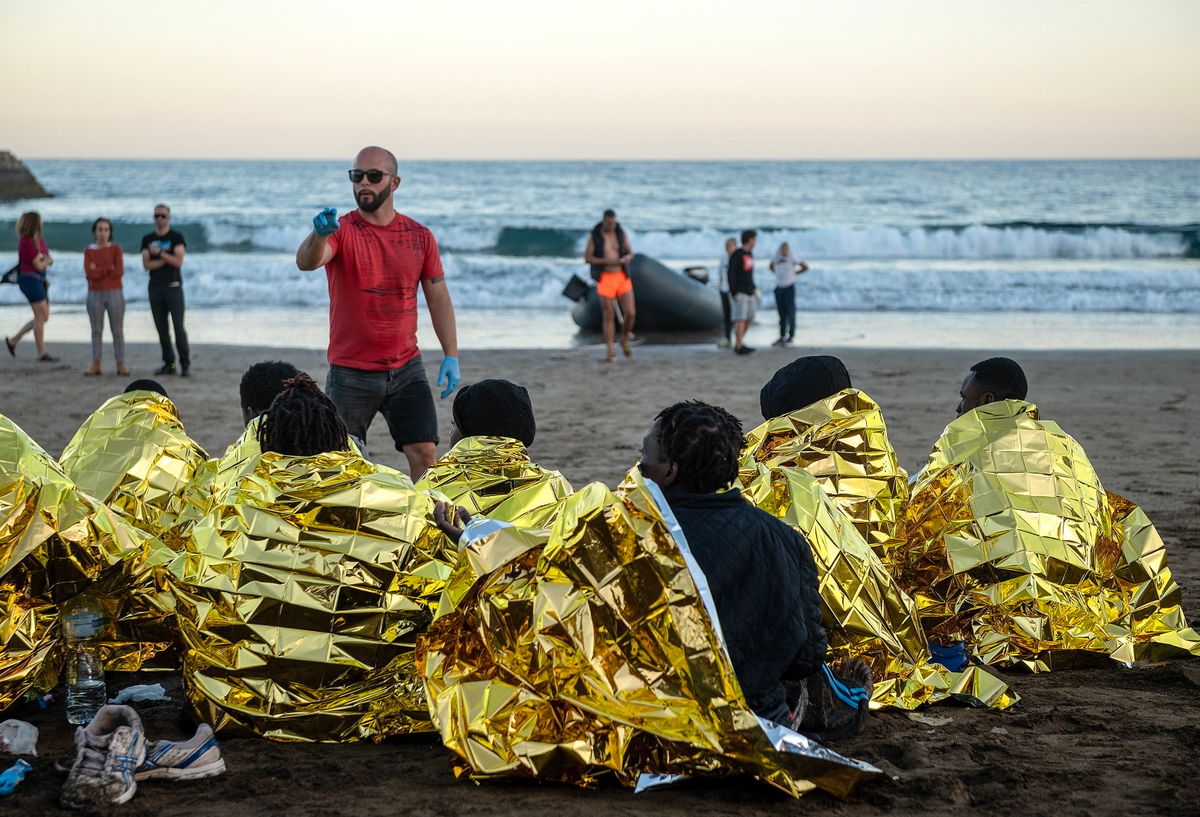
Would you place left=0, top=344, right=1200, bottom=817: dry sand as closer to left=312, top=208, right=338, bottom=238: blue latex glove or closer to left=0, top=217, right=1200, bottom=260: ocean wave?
left=312, top=208, right=338, bottom=238: blue latex glove

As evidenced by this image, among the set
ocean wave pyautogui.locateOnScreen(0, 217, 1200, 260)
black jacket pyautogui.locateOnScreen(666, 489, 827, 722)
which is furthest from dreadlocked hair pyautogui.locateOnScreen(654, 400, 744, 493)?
ocean wave pyautogui.locateOnScreen(0, 217, 1200, 260)

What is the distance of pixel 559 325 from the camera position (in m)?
17.7

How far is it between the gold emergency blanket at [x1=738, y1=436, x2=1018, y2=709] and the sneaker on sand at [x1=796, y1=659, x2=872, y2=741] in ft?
0.60

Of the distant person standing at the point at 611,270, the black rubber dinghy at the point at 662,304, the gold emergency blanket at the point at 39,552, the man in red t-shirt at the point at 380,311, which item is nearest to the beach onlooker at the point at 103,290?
the distant person standing at the point at 611,270

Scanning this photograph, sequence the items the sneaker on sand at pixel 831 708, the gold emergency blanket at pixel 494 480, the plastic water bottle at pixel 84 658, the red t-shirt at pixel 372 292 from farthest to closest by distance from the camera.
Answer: the red t-shirt at pixel 372 292 → the gold emergency blanket at pixel 494 480 → the plastic water bottle at pixel 84 658 → the sneaker on sand at pixel 831 708

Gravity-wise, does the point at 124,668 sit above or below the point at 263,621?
below

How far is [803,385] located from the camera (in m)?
4.44

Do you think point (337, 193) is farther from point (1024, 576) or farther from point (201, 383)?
point (1024, 576)

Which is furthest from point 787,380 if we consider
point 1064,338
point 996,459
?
point 1064,338

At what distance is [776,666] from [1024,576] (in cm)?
141

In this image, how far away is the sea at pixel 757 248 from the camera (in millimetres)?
17047

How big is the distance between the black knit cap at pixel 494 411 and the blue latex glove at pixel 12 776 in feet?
5.50

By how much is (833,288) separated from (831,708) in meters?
18.6

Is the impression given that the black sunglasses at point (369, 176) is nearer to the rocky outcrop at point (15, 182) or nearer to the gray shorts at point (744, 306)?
the gray shorts at point (744, 306)
